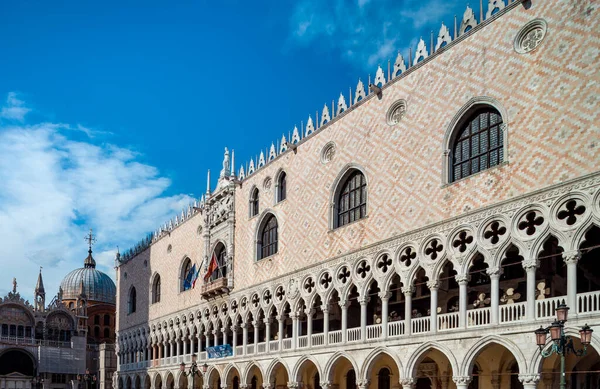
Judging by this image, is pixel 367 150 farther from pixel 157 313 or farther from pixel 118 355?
pixel 118 355

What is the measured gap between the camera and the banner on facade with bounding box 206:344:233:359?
1179 inches

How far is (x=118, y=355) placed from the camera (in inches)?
1805

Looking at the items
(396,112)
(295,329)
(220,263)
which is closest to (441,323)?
(396,112)

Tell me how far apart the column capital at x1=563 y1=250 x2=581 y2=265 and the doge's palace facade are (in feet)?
0.09

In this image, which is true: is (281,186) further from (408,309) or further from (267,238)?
(408,309)

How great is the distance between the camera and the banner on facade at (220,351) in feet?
98.3

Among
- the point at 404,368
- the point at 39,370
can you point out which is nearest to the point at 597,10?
the point at 404,368

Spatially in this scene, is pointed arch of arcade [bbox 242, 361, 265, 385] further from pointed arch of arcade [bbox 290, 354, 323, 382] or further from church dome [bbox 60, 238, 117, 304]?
church dome [bbox 60, 238, 117, 304]

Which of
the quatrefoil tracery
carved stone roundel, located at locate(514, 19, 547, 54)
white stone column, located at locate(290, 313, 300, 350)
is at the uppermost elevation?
carved stone roundel, located at locate(514, 19, 547, 54)

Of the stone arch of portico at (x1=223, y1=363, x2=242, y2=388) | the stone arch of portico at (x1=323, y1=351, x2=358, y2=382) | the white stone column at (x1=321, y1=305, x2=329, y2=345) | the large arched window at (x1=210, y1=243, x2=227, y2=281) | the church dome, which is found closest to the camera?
the stone arch of portico at (x1=323, y1=351, x2=358, y2=382)

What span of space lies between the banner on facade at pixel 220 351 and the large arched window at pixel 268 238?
14.7 feet

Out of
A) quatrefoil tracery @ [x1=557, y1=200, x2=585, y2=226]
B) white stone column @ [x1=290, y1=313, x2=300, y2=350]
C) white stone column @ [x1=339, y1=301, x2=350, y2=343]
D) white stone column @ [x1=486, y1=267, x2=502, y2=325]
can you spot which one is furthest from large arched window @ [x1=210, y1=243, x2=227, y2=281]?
quatrefoil tracery @ [x1=557, y1=200, x2=585, y2=226]

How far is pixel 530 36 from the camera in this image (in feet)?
55.2

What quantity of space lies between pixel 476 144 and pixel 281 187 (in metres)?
11.3
